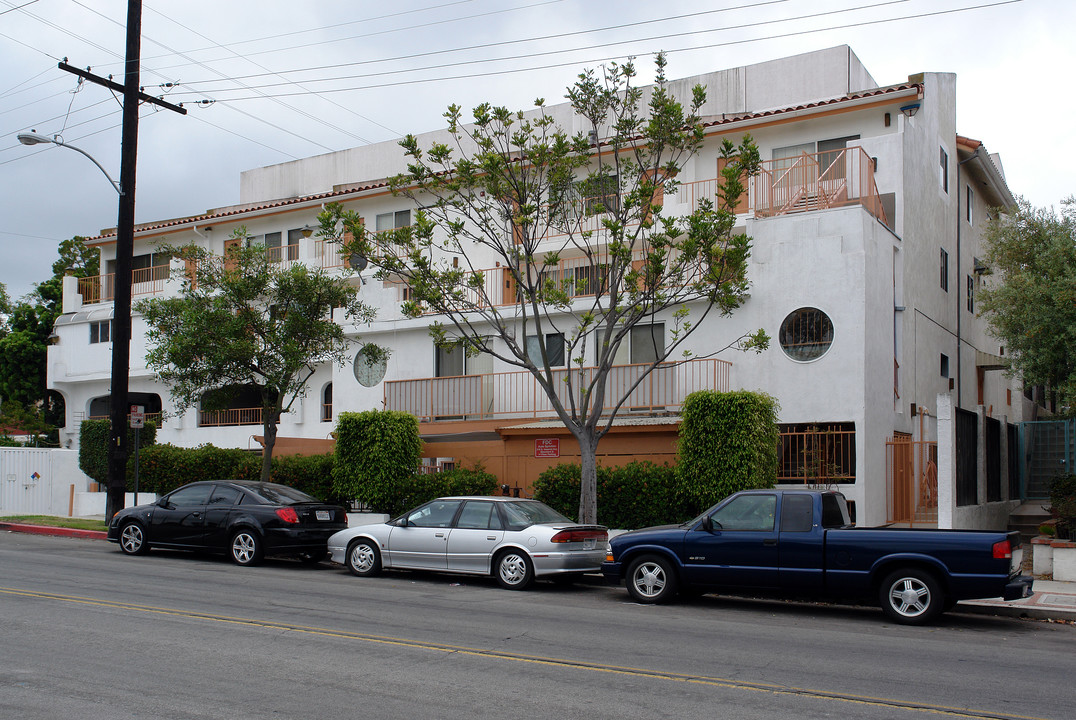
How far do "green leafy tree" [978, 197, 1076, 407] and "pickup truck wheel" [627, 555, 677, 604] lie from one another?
10284mm

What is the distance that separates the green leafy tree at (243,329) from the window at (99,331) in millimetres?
15396

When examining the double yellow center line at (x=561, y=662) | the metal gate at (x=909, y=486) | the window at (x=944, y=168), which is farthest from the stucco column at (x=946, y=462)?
the window at (x=944, y=168)

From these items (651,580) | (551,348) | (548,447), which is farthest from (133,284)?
(651,580)

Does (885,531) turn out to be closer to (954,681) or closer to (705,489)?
(954,681)

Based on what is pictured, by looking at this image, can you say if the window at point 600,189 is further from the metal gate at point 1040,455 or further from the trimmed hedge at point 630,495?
the metal gate at point 1040,455

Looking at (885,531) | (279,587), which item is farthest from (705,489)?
(279,587)

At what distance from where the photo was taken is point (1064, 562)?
47.7ft

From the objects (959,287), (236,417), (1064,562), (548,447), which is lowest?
(1064,562)

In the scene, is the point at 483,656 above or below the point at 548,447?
below

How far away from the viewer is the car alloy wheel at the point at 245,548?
1573cm

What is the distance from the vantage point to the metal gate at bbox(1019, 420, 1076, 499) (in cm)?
2534

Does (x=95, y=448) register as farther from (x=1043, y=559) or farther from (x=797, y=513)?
(x=1043, y=559)

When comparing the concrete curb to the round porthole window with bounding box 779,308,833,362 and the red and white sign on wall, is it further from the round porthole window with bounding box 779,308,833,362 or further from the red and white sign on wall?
A: the round porthole window with bounding box 779,308,833,362

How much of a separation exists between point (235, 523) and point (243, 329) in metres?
5.29
